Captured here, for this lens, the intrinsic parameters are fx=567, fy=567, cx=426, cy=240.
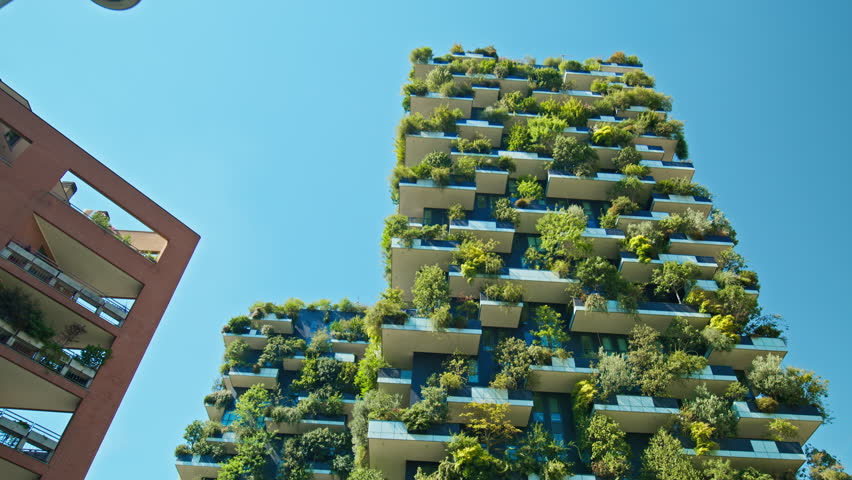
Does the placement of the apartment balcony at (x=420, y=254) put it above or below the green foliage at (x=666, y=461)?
above

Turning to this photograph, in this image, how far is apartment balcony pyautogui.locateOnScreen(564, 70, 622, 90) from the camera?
45.9 m

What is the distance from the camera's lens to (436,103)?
41.6 metres

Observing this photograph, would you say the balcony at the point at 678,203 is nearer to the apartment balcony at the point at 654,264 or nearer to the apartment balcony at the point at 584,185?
the apartment balcony at the point at 584,185

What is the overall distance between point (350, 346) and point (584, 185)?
23609mm

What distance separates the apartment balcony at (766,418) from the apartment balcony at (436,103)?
84.2ft

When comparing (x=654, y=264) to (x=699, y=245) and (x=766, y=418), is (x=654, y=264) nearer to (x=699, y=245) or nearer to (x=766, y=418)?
(x=699, y=245)

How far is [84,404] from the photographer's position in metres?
18.1

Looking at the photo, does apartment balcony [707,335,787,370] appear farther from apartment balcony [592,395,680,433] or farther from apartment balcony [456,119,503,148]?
apartment balcony [456,119,503,148]

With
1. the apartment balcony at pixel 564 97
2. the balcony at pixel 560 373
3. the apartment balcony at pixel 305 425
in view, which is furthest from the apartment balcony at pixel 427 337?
the apartment balcony at pixel 564 97

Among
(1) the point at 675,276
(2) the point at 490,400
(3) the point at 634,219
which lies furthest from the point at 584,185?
(2) the point at 490,400

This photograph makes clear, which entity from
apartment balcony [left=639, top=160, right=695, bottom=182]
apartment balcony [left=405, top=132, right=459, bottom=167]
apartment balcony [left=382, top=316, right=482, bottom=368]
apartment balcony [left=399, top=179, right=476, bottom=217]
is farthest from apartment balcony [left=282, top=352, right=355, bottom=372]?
apartment balcony [left=639, top=160, right=695, bottom=182]

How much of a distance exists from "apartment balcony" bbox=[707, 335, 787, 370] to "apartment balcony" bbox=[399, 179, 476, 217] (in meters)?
16.2

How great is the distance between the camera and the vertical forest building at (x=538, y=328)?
2609cm

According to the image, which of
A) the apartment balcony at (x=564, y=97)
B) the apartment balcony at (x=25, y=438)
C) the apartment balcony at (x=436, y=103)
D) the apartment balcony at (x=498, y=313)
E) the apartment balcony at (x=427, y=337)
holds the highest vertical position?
the apartment balcony at (x=564, y=97)
